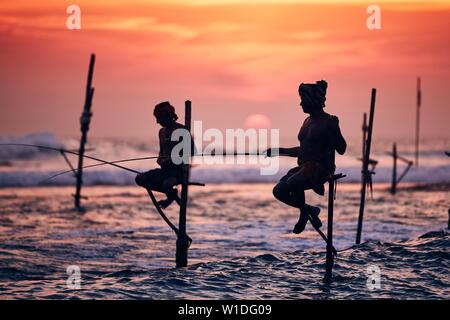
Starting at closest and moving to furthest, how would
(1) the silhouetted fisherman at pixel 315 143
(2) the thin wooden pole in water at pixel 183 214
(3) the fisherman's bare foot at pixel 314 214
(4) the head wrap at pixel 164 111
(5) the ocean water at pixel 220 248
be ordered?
(1) the silhouetted fisherman at pixel 315 143 → (3) the fisherman's bare foot at pixel 314 214 → (5) the ocean water at pixel 220 248 → (4) the head wrap at pixel 164 111 → (2) the thin wooden pole in water at pixel 183 214

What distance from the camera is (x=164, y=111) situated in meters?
11.8

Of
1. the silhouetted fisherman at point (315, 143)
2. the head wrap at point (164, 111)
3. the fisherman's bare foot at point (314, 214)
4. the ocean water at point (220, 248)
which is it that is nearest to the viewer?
the silhouetted fisherman at point (315, 143)

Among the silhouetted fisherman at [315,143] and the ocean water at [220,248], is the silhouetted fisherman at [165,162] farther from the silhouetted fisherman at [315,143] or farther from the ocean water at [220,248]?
the silhouetted fisherman at [315,143]

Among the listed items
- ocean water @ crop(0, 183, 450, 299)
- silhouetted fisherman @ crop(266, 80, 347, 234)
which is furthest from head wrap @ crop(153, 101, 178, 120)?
ocean water @ crop(0, 183, 450, 299)

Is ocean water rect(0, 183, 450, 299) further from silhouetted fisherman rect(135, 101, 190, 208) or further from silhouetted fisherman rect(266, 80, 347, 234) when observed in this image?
silhouetted fisherman rect(266, 80, 347, 234)

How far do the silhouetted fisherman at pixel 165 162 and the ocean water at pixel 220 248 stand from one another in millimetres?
1424

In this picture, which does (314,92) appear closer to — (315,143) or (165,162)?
(315,143)

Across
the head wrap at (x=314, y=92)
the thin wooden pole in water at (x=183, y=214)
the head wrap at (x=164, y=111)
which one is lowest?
the thin wooden pole in water at (x=183, y=214)

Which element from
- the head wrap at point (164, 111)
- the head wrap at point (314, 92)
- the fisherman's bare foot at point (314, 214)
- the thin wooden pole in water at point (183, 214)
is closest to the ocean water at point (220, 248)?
the thin wooden pole in water at point (183, 214)

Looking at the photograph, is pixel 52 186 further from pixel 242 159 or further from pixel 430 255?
pixel 430 255

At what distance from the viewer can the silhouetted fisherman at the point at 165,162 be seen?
11.8 meters
